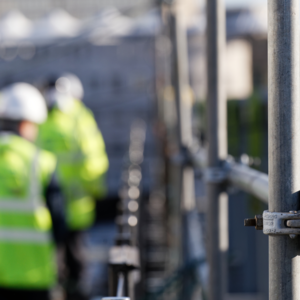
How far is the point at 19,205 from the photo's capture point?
Answer: 2.98 meters

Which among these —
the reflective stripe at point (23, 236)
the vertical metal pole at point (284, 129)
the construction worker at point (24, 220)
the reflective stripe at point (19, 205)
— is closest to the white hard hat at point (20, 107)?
the construction worker at point (24, 220)

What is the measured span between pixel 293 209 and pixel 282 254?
9 centimetres

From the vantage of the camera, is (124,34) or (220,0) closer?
(220,0)

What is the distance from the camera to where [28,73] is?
12.9 meters

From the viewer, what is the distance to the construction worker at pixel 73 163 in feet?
16.2

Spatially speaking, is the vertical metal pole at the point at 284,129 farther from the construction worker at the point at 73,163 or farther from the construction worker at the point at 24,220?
the construction worker at the point at 73,163

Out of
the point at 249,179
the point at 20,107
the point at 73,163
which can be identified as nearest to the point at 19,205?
the point at 20,107

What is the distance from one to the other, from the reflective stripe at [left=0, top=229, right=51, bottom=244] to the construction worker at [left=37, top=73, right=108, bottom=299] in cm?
185

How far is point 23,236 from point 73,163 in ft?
6.77

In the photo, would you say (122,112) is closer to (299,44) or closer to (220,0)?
(220,0)

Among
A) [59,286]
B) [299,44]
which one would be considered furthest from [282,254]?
[59,286]

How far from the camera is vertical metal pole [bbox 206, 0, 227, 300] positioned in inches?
74.5

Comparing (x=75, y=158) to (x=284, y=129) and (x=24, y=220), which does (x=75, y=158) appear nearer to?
(x=24, y=220)

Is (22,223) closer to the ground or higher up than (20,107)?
closer to the ground
